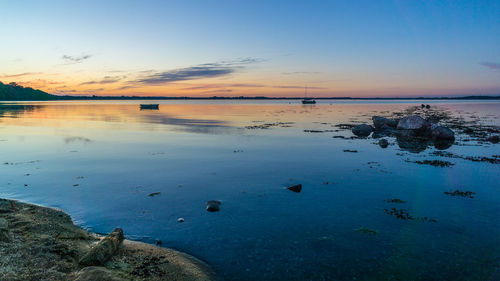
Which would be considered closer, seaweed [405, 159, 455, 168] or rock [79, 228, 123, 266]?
rock [79, 228, 123, 266]

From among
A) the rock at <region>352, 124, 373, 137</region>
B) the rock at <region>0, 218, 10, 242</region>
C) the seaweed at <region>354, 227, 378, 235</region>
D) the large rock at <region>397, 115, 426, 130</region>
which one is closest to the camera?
the rock at <region>0, 218, 10, 242</region>

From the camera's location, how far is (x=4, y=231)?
7.71m

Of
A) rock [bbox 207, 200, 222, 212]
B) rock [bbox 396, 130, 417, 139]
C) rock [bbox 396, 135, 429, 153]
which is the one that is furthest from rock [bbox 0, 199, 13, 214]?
rock [bbox 396, 130, 417, 139]

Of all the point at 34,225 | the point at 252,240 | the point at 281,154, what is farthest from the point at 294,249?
the point at 281,154

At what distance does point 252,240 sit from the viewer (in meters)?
9.17

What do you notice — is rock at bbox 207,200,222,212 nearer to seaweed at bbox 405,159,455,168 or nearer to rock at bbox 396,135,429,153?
seaweed at bbox 405,159,455,168

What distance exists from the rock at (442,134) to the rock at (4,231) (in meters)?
36.4

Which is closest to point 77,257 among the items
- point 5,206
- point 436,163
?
point 5,206

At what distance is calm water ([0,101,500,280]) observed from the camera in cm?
800

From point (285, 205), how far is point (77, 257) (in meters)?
7.85

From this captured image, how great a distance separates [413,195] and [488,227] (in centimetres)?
358

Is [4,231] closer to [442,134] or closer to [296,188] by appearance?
[296,188]

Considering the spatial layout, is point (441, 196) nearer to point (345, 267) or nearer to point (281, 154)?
point (345, 267)

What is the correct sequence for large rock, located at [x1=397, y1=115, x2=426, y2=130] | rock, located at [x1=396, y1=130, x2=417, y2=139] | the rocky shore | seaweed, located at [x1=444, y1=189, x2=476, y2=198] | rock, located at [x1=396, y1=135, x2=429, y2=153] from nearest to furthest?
the rocky shore
seaweed, located at [x1=444, y1=189, x2=476, y2=198]
rock, located at [x1=396, y1=135, x2=429, y2=153]
rock, located at [x1=396, y1=130, x2=417, y2=139]
large rock, located at [x1=397, y1=115, x2=426, y2=130]
